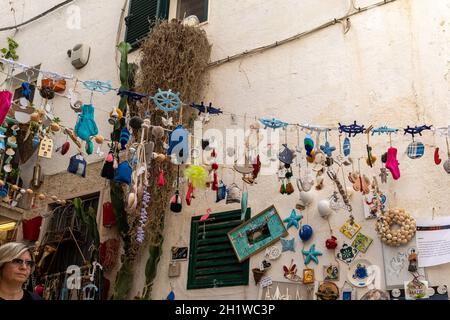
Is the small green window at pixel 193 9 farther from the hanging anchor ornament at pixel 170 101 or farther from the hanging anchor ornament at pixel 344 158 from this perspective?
the hanging anchor ornament at pixel 344 158

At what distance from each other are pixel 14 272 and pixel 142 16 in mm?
6335

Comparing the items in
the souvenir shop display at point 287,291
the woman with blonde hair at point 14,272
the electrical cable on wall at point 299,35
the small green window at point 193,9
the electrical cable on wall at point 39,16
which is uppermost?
the electrical cable on wall at point 39,16

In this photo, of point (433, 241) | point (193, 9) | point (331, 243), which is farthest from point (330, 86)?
point (193, 9)

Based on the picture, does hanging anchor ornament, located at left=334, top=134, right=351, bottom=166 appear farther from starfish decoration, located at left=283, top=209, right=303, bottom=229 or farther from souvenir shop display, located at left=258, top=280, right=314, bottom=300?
souvenir shop display, located at left=258, top=280, right=314, bottom=300

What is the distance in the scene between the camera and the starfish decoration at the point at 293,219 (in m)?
6.19

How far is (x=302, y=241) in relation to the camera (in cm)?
609

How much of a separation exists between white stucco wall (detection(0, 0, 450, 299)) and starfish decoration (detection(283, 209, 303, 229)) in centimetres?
10

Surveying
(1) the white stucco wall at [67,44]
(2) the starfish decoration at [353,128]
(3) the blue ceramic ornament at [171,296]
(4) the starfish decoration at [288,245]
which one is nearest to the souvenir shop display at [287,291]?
(4) the starfish decoration at [288,245]

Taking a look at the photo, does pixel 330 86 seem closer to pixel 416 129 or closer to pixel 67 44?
pixel 416 129

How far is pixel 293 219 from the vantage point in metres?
6.21

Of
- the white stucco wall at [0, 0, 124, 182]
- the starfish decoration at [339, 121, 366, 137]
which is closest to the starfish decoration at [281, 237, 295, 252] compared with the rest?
the starfish decoration at [339, 121, 366, 137]

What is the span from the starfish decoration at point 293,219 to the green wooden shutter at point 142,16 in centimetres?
405

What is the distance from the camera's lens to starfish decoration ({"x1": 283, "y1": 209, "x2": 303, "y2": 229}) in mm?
6191

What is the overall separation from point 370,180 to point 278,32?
2568 millimetres
